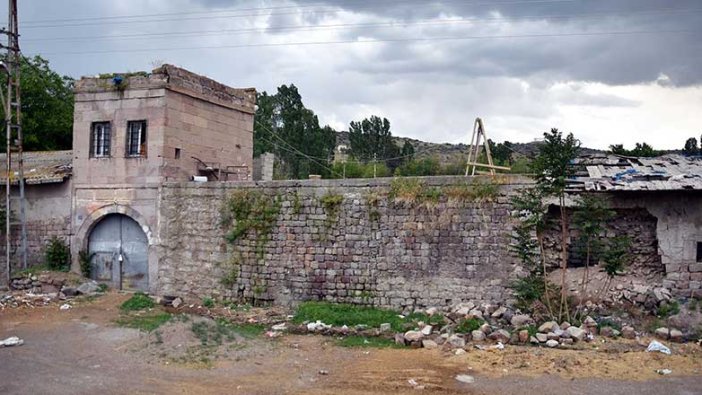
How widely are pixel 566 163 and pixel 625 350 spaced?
3.48 metres

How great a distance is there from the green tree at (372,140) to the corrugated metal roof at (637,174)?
875 inches

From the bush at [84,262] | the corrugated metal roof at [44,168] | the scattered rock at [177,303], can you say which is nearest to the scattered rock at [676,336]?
the scattered rock at [177,303]

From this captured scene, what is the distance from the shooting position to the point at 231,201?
50.3 feet

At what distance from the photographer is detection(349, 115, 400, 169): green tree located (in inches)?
1422

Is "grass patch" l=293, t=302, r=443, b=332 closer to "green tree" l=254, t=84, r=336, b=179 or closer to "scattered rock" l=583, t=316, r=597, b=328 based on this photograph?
"scattered rock" l=583, t=316, r=597, b=328

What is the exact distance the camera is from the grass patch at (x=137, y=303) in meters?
14.8

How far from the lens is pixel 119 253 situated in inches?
670

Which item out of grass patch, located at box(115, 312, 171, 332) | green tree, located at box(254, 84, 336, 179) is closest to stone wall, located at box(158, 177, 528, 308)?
grass patch, located at box(115, 312, 171, 332)

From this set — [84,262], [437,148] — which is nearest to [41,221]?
[84,262]

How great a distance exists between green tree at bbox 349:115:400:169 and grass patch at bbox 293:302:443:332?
74.7ft

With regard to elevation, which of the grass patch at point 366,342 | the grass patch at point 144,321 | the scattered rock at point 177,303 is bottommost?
the grass patch at point 144,321

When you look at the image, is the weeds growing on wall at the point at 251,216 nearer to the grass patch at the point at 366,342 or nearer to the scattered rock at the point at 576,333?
the grass patch at the point at 366,342

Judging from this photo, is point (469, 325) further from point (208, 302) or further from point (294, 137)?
point (294, 137)

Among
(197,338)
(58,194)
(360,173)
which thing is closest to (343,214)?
(197,338)
